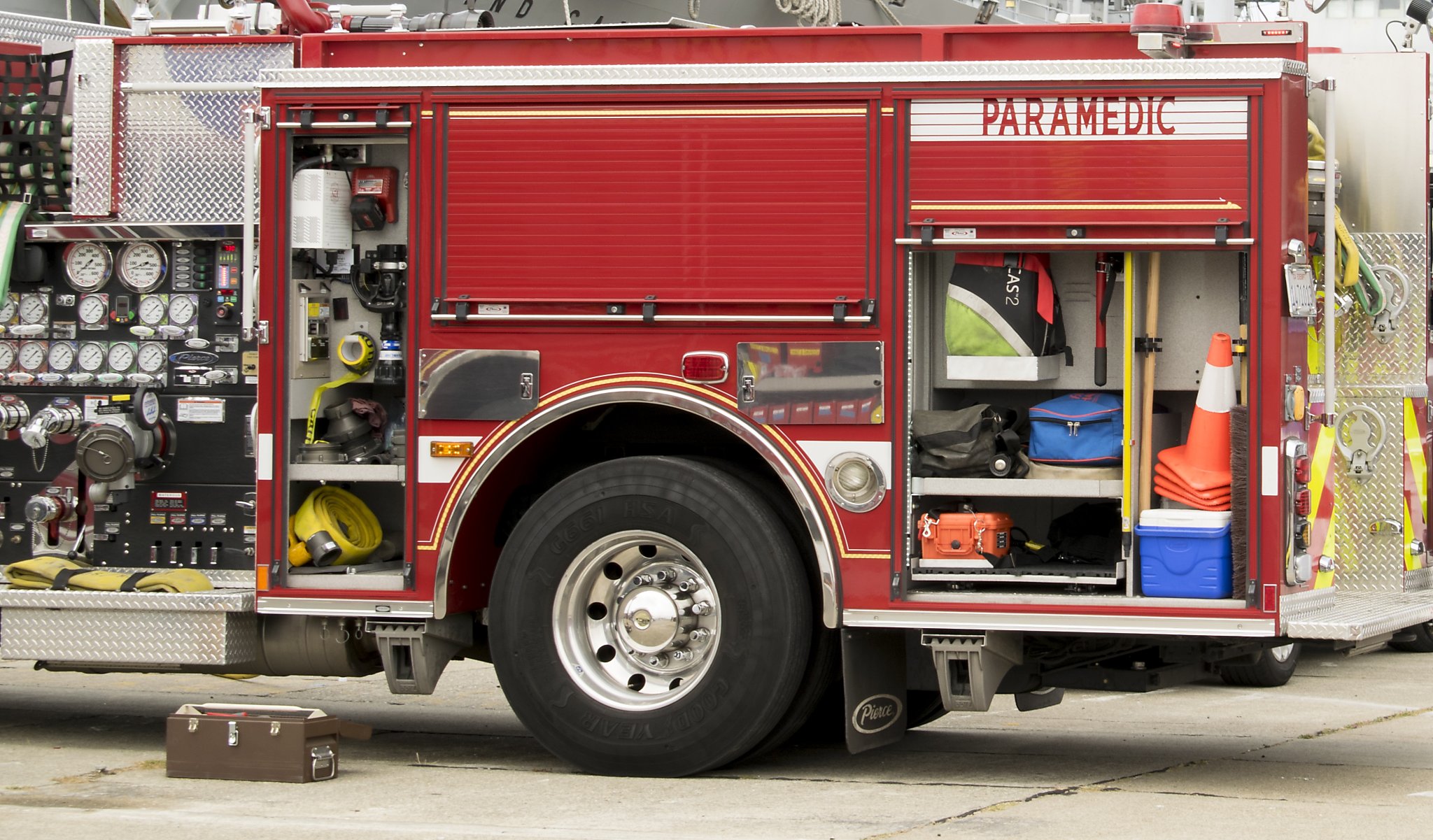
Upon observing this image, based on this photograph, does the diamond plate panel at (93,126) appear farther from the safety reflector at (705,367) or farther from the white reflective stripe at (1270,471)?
the white reflective stripe at (1270,471)

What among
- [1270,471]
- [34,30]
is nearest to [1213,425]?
[1270,471]

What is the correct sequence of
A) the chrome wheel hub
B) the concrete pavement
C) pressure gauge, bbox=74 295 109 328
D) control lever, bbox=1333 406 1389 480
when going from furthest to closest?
pressure gauge, bbox=74 295 109 328, control lever, bbox=1333 406 1389 480, the chrome wheel hub, the concrete pavement

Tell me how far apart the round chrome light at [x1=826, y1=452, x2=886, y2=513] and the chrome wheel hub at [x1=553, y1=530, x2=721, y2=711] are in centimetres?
60

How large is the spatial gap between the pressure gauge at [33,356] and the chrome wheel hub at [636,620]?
2653 millimetres

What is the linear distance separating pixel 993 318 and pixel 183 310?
3433 millimetres

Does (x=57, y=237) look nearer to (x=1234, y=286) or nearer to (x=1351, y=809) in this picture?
(x=1234, y=286)

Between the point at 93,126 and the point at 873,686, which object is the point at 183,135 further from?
the point at 873,686

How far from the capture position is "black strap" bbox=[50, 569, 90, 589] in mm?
8609

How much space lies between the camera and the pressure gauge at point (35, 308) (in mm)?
8984

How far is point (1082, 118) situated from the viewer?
754 cm

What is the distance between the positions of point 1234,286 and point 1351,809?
1.90 metres

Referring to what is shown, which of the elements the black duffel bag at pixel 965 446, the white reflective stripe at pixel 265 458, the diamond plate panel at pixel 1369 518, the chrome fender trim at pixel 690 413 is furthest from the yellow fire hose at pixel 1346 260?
the white reflective stripe at pixel 265 458

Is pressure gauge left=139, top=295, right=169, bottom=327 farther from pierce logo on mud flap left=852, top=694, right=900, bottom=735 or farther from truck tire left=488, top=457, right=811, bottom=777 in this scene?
pierce logo on mud flap left=852, top=694, right=900, bottom=735

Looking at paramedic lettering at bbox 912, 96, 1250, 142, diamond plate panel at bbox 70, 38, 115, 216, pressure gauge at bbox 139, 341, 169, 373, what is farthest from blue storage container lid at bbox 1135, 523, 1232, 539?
diamond plate panel at bbox 70, 38, 115, 216
